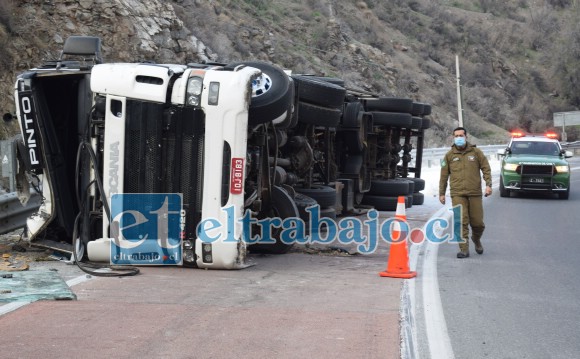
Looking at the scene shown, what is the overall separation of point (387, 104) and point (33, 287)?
440 inches

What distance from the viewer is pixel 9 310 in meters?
7.21

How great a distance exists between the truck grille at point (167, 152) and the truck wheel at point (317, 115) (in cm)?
347

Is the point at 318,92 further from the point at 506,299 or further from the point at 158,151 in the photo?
the point at 506,299

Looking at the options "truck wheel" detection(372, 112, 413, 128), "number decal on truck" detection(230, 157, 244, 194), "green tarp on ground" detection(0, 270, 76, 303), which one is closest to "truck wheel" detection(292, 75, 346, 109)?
"number decal on truck" detection(230, 157, 244, 194)

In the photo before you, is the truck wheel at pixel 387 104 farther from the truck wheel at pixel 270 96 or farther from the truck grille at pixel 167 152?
the truck grille at pixel 167 152

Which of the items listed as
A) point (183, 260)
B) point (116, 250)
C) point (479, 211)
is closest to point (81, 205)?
point (116, 250)

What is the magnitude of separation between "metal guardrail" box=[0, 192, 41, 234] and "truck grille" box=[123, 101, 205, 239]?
3211mm

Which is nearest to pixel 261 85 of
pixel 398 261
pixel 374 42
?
pixel 398 261

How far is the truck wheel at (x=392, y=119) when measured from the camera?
1800cm

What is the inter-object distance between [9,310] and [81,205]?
2.78 m

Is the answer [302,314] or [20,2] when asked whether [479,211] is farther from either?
[20,2]

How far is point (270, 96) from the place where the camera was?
10.3 meters

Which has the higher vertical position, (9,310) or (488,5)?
(488,5)

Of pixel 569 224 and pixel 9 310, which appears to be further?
pixel 569 224
